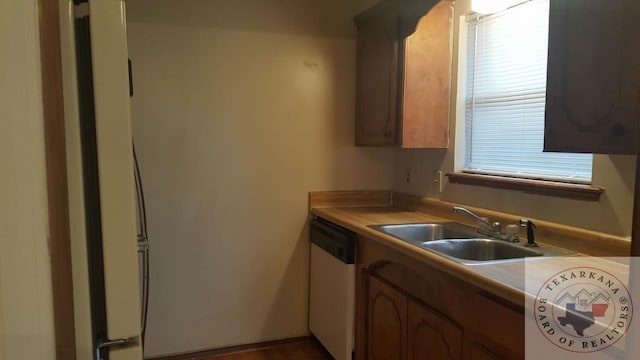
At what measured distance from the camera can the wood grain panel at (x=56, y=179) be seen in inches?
18.0

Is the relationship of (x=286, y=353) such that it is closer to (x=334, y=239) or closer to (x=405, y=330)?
(x=334, y=239)

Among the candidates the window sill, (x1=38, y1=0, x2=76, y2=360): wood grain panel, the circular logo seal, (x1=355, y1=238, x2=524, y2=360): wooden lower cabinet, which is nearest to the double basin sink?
(x1=355, y1=238, x2=524, y2=360): wooden lower cabinet

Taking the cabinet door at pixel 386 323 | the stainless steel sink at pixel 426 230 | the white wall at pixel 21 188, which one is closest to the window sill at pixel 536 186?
the stainless steel sink at pixel 426 230

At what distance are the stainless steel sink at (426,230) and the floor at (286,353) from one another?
1.01 meters

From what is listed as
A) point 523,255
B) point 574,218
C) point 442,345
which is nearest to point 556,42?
point 574,218

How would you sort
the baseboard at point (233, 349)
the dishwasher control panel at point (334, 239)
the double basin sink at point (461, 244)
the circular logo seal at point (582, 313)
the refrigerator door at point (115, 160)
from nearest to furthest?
the refrigerator door at point (115, 160), the circular logo seal at point (582, 313), the double basin sink at point (461, 244), the dishwasher control panel at point (334, 239), the baseboard at point (233, 349)

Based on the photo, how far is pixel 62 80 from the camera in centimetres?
55

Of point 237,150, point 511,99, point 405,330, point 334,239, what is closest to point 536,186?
point 511,99

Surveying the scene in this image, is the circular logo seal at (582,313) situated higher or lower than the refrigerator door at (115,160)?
lower

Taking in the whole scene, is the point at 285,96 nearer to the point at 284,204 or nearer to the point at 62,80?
the point at 284,204

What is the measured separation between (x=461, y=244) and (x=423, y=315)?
457mm

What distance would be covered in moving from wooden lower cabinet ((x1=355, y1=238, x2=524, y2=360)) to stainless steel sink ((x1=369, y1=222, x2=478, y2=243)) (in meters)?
0.18

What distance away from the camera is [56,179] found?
1.63 ft

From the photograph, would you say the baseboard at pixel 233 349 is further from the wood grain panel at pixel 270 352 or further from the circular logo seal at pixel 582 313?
the circular logo seal at pixel 582 313
